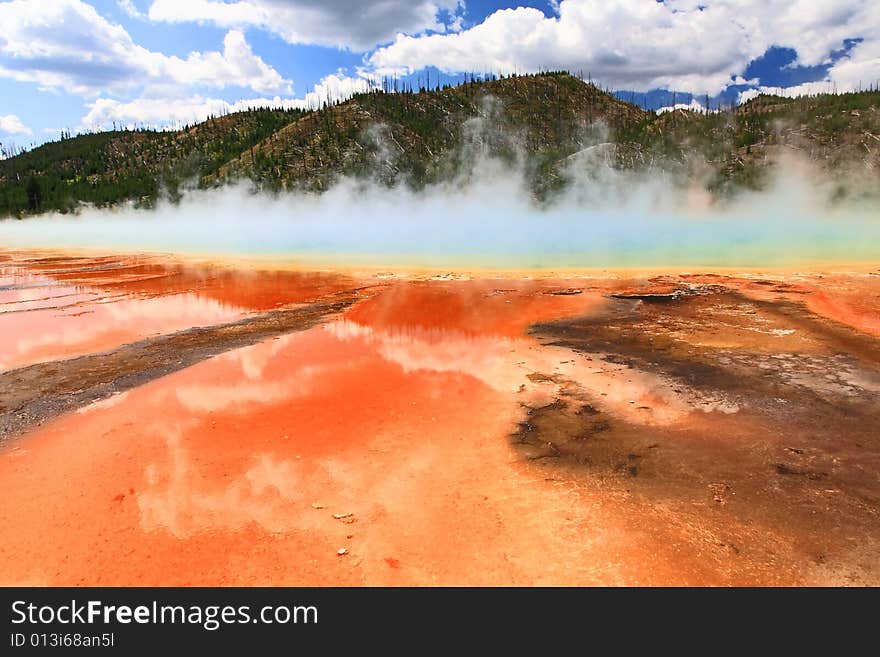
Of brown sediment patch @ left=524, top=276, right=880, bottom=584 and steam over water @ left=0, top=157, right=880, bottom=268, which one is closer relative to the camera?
brown sediment patch @ left=524, top=276, right=880, bottom=584

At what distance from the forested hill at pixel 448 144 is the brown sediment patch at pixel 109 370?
85.5 metres

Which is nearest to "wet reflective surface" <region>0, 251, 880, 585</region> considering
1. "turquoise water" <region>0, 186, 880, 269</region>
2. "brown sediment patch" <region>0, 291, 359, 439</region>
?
"brown sediment patch" <region>0, 291, 359, 439</region>

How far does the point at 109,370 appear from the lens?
28.9 feet

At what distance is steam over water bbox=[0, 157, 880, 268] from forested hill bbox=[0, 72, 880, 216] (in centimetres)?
578

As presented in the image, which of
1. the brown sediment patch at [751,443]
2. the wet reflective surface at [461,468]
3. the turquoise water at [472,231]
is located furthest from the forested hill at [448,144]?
the wet reflective surface at [461,468]

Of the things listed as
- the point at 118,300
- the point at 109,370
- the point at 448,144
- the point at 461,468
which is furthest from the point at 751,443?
the point at 448,144

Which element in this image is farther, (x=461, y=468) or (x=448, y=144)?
(x=448, y=144)

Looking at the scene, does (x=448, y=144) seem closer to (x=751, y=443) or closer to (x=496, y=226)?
(x=496, y=226)

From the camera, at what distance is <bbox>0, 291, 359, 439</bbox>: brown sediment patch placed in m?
7.16

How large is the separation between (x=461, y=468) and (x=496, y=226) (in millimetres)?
54516

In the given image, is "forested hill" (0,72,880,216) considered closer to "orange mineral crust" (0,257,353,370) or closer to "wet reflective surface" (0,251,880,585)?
"orange mineral crust" (0,257,353,370)

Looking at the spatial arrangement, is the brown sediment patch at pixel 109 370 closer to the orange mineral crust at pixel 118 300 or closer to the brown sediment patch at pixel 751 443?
the orange mineral crust at pixel 118 300

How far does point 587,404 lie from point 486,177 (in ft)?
335
